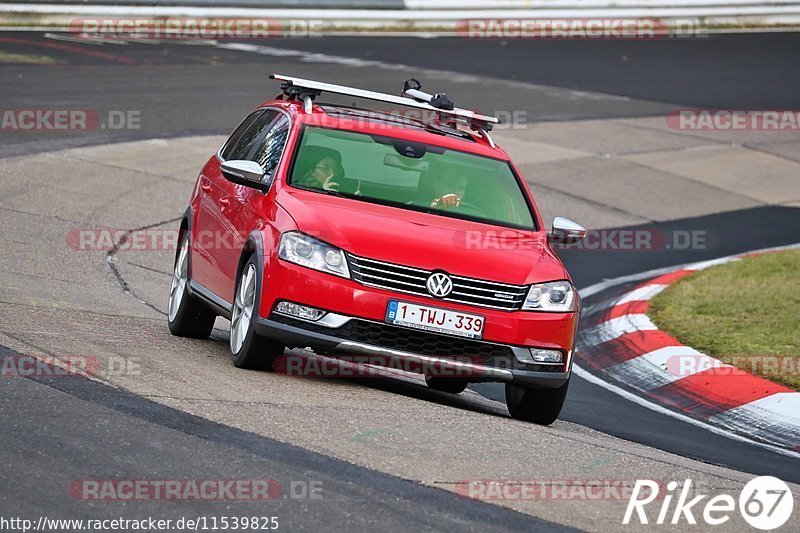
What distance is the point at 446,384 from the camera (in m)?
10.2

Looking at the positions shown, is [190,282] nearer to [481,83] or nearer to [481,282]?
[481,282]

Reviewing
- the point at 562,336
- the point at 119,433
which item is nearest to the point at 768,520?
the point at 562,336

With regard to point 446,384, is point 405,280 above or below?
above

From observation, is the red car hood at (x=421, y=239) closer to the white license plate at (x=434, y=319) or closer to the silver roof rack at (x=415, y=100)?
the white license plate at (x=434, y=319)

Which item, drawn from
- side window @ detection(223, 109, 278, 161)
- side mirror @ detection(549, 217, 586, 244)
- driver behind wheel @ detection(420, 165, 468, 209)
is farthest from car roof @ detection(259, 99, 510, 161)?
side mirror @ detection(549, 217, 586, 244)

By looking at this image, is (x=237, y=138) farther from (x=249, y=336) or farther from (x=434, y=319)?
(x=434, y=319)

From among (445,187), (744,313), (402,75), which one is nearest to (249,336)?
(445,187)

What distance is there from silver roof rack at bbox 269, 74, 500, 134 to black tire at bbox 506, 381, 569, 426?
2.05 m

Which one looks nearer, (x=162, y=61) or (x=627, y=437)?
(x=627, y=437)

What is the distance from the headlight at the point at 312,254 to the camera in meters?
8.38

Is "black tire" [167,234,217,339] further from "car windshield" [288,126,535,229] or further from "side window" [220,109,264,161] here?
"car windshield" [288,126,535,229]

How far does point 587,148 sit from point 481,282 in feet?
46.1

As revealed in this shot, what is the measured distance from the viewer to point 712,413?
10250 millimetres

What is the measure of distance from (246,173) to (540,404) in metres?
2.27
